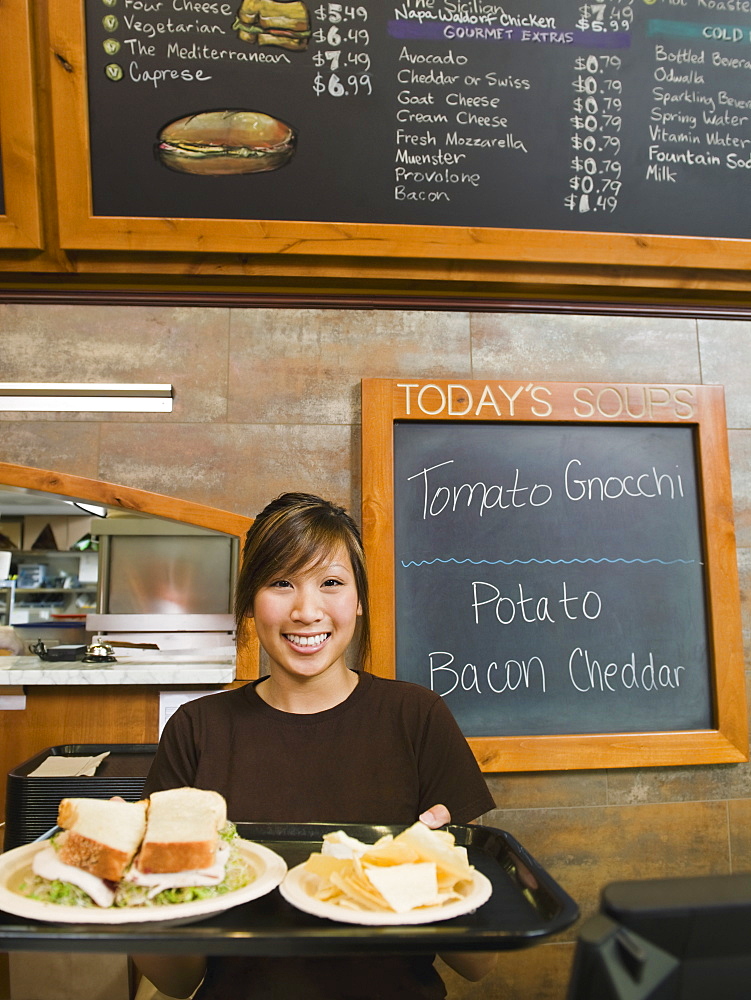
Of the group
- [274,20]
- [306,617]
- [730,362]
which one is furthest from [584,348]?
[306,617]

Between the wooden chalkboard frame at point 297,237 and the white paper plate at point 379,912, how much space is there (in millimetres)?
1724

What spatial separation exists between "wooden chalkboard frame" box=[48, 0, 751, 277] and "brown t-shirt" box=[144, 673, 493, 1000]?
4.22 feet

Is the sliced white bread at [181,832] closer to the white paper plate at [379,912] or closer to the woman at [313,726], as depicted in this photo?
the white paper plate at [379,912]

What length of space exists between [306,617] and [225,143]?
146 centimetres

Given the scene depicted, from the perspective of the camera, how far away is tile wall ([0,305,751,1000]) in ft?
7.03

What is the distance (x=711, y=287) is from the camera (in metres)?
2.35

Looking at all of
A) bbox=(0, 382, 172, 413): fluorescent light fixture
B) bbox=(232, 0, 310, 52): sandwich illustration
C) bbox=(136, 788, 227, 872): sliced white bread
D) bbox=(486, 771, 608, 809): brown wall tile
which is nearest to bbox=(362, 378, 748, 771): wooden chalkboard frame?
bbox=(486, 771, 608, 809): brown wall tile

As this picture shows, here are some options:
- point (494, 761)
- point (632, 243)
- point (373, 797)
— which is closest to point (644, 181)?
point (632, 243)

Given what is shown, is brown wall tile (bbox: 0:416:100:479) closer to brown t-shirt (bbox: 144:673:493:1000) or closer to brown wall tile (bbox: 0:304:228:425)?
brown wall tile (bbox: 0:304:228:425)

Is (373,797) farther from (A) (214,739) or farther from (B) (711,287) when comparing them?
(B) (711,287)

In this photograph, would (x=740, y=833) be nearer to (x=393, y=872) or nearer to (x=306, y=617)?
(x=306, y=617)

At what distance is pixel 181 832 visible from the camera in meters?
0.89

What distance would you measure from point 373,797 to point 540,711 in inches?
37.0

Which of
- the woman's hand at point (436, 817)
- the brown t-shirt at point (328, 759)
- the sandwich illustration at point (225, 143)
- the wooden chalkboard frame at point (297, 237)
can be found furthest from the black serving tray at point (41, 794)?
the sandwich illustration at point (225, 143)
